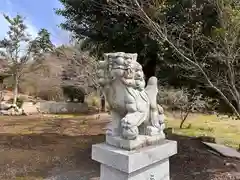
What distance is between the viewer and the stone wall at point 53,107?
38.4ft

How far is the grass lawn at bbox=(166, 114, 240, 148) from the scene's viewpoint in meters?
7.42

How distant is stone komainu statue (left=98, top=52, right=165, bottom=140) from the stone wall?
9963 mm

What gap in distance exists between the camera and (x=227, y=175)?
382cm

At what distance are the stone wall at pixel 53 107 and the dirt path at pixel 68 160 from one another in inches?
214

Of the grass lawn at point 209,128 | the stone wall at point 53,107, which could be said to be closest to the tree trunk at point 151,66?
the grass lawn at point 209,128

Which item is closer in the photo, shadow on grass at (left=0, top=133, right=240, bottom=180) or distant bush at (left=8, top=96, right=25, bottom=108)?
shadow on grass at (left=0, top=133, right=240, bottom=180)

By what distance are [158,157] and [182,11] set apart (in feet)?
7.07

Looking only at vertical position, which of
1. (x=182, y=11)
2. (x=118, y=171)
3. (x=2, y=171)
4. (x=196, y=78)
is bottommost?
(x=2, y=171)

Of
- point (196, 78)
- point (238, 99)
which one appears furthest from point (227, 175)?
point (196, 78)

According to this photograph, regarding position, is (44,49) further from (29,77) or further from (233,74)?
(233,74)

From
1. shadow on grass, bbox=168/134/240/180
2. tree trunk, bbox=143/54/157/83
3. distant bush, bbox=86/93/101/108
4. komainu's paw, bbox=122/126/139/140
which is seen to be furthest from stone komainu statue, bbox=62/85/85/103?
komainu's paw, bbox=122/126/139/140

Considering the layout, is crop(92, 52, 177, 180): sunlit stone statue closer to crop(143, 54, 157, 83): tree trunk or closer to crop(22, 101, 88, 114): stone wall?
crop(143, 54, 157, 83): tree trunk

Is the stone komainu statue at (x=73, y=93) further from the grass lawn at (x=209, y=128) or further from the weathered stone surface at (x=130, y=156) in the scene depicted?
the weathered stone surface at (x=130, y=156)

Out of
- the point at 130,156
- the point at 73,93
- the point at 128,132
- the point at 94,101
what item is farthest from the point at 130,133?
the point at 94,101
